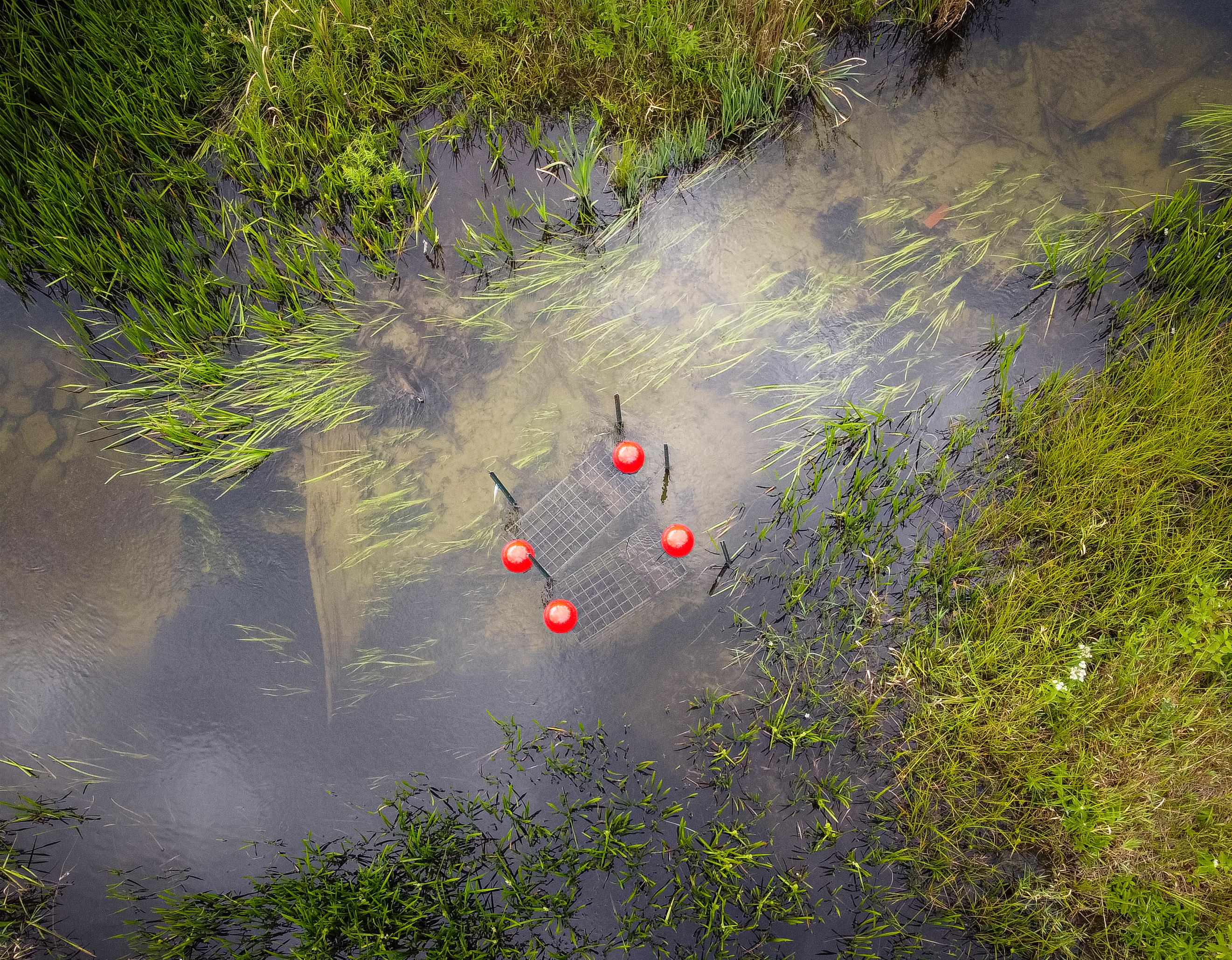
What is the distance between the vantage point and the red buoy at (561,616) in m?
2.90

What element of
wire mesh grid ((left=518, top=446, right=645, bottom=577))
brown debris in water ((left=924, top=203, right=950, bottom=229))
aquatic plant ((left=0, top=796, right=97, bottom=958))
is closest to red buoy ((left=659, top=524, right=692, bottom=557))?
wire mesh grid ((left=518, top=446, right=645, bottom=577))

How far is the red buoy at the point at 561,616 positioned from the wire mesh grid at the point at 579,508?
20 cm

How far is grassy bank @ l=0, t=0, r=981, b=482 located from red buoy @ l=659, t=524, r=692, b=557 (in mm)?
1646

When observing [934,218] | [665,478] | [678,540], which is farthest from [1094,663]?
[934,218]

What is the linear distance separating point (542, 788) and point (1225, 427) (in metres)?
3.56

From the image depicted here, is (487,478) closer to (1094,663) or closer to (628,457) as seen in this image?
(628,457)

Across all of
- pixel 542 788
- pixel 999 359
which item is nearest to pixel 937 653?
Answer: pixel 999 359

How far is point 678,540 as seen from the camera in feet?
9.39

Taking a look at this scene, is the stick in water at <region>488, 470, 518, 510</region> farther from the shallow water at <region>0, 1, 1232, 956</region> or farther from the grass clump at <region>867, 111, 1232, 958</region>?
the grass clump at <region>867, 111, 1232, 958</region>

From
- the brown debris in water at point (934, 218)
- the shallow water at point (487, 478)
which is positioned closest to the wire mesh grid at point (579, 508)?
the shallow water at point (487, 478)

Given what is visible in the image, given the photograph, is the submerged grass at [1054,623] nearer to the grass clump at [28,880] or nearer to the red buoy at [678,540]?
the red buoy at [678,540]

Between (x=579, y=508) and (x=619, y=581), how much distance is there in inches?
15.8

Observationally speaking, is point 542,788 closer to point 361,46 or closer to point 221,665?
point 221,665

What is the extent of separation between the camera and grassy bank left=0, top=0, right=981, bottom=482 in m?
3.17
